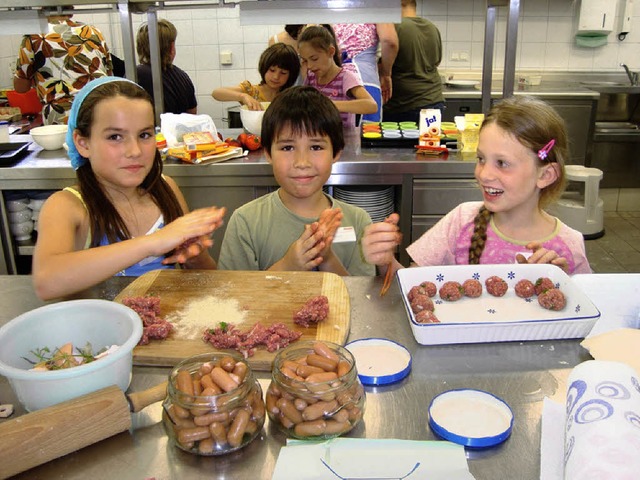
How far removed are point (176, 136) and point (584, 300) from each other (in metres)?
2.11

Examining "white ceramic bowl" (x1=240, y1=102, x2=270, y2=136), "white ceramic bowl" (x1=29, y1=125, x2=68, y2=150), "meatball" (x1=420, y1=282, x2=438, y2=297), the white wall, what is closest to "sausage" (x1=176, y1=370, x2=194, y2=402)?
"meatball" (x1=420, y1=282, x2=438, y2=297)

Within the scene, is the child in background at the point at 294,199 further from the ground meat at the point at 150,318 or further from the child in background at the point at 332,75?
the child in background at the point at 332,75

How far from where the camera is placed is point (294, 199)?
185cm

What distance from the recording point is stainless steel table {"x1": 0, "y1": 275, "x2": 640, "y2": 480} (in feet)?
2.72

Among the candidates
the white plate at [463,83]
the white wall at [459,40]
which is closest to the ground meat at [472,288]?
the white plate at [463,83]

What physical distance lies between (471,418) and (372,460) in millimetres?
189

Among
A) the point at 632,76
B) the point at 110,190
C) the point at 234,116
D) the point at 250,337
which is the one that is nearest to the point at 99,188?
the point at 110,190

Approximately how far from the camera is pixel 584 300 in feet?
3.87

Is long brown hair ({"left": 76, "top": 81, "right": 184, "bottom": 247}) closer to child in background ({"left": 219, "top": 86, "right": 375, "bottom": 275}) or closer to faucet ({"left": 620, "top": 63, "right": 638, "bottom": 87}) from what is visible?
child in background ({"left": 219, "top": 86, "right": 375, "bottom": 275})

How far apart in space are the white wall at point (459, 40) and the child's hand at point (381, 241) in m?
4.20

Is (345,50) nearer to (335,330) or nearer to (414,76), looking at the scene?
(414,76)

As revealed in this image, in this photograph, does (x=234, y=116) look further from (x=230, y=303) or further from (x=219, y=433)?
(x=219, y=433)

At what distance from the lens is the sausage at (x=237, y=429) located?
0.84 metres

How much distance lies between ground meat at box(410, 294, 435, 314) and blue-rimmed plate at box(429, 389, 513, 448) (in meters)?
0.28
